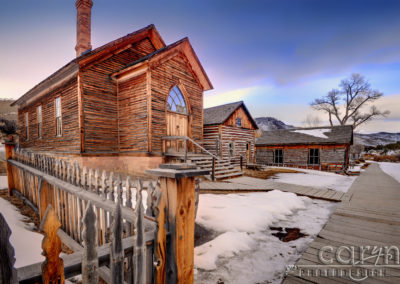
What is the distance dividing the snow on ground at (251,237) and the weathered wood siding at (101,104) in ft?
21.2

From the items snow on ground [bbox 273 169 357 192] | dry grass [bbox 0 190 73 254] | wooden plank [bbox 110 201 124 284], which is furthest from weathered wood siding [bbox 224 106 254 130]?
wooden plank [bbox 110 201 124 284]

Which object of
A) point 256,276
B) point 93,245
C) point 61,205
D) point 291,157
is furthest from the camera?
point 291,157

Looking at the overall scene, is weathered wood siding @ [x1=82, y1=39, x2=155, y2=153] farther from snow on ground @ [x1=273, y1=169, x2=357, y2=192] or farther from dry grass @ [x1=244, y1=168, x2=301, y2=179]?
snow on ground @ [x1=273, y1=169, x2=357, y2=192]

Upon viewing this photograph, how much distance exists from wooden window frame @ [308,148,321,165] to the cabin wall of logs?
0.17m

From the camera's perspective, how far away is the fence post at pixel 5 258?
32.0 inches

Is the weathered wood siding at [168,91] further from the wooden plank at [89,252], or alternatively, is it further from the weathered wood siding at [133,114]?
the wooden plank at [89,252]

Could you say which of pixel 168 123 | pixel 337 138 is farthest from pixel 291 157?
pixel 168 123

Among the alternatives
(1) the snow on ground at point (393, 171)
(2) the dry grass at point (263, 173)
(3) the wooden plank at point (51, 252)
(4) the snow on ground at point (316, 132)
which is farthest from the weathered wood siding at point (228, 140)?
(3) the wooden plank at point (51, 252)

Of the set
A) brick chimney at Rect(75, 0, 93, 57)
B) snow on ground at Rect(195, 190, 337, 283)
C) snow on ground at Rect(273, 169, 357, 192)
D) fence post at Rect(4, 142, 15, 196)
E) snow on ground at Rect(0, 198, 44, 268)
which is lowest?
snow on ground at Rect(273, 169, 357, 192)

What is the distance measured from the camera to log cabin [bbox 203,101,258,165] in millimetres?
16219

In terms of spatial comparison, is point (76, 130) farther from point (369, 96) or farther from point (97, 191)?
point (369, 96)

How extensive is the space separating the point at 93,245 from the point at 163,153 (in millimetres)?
8053

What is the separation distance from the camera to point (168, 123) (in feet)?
32.6

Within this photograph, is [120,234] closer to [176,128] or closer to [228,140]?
[176,128]
